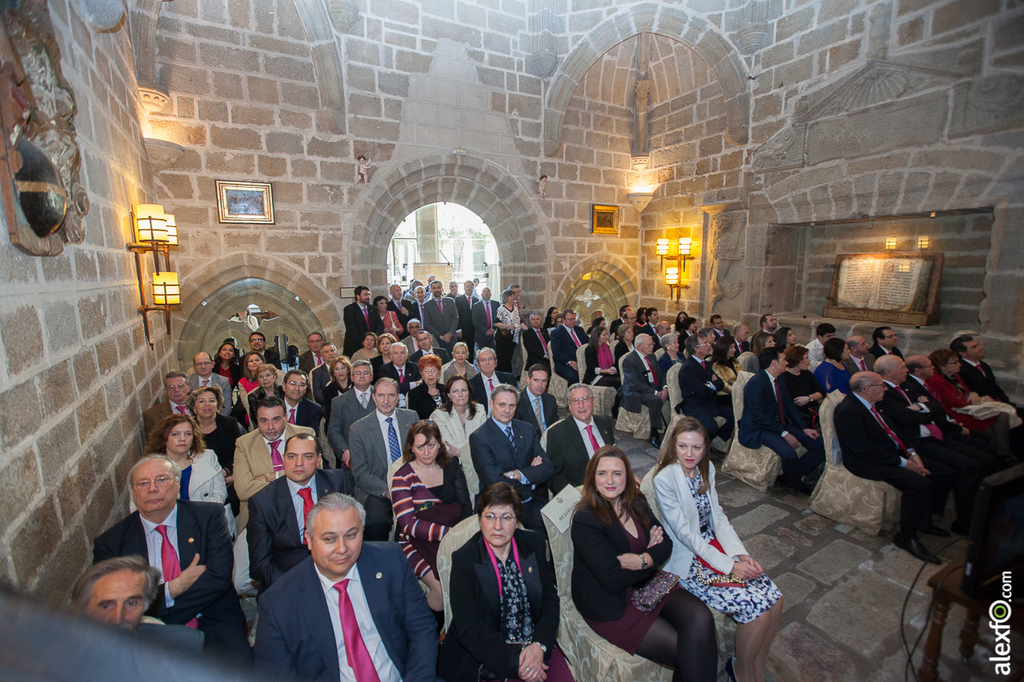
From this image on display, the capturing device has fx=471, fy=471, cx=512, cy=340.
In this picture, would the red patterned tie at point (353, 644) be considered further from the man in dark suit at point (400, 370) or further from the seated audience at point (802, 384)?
the seated audience at point (802, 384)

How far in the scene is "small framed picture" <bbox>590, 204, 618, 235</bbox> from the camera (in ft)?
29.2

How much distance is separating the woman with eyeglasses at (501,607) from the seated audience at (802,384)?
3.32 m

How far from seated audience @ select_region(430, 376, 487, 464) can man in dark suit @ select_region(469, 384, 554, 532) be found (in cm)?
38

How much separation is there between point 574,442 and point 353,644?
1.90 m

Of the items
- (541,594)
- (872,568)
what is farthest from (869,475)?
(541,594)

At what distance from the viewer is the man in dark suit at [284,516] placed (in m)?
2.39

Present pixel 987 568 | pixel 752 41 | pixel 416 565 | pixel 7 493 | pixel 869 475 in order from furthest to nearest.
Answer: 1. pixel 752 41
2. pixel 869 475
3. pixel 416 565
4. pixel 987 568
5. pixel 7 493

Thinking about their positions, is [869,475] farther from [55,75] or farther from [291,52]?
[291,52]

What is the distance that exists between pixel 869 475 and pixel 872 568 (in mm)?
684

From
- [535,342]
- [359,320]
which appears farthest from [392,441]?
[535,342]

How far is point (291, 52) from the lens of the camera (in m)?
6.26

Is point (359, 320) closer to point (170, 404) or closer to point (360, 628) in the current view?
point (170, 404)

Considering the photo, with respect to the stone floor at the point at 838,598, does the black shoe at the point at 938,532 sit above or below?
above

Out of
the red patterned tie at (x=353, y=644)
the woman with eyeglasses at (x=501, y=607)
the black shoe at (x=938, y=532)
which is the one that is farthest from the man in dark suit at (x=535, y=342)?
the red patterned tie at (x=353, y=644)
